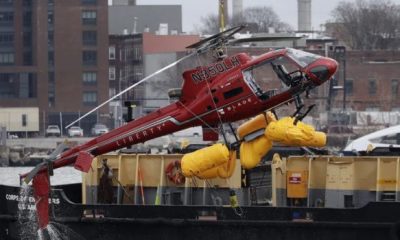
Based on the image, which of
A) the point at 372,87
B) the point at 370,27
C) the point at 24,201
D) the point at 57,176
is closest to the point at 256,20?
the point at 370,27

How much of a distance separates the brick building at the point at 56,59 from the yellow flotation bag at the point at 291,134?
8402 centimetres

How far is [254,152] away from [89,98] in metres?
86.1

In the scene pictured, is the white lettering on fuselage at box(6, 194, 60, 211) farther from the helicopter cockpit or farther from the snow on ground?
the snow on ground

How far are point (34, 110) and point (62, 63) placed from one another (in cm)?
470

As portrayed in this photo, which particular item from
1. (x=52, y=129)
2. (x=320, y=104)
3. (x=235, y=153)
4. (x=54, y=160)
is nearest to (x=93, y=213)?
(x=54, y=160)

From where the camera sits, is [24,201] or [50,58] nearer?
[24,201]

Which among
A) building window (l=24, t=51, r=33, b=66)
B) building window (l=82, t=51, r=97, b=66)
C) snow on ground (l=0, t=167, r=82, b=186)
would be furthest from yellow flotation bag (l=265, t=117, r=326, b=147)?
building window (l=24, t=51, r=33, b=66)

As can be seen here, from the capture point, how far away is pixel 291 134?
25688mm

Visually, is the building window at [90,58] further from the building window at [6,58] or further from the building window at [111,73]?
the building window at [6,58]

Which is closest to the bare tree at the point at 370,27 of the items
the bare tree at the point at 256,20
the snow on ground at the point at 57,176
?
the bare tree at the point at 256,20

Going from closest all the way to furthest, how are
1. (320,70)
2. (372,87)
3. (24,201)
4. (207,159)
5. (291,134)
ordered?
(291,134) → (320,70) → (207,159) → (24,201) → (372,87)

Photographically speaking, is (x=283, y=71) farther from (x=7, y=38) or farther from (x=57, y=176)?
(x=7, y=38)

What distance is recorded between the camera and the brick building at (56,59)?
363ft

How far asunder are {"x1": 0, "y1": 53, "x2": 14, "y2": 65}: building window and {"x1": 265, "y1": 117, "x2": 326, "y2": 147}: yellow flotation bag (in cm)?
8887
